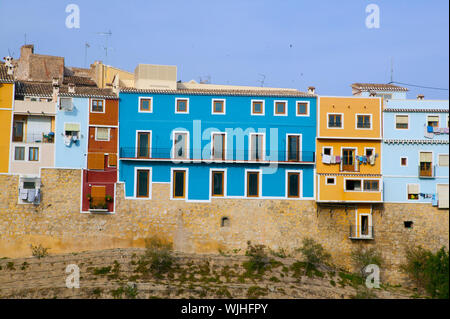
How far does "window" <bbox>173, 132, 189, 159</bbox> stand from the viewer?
45.3m

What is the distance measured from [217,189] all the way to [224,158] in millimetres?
2118

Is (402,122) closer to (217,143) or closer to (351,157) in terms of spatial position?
(351,157)

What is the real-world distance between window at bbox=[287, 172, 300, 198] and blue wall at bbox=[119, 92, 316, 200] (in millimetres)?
380

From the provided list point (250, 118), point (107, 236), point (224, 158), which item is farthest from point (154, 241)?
point (250, 118)

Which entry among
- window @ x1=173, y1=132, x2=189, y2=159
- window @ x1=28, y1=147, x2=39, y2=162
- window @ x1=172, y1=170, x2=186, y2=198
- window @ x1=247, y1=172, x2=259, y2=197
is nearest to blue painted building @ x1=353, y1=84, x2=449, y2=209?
window @ x1=247, y1=172, x2=259, y2=197

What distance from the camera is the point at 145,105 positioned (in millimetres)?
45781

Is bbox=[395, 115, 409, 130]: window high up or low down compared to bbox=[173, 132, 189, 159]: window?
up

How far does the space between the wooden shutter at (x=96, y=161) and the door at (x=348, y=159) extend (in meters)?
16.1

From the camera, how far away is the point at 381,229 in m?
45.9

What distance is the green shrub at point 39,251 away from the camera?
43.2 m

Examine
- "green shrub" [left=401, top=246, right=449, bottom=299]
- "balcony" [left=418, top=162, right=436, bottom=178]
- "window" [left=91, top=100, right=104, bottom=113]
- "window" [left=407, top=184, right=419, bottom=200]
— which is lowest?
"green shrub" [left=401, top=246, right=449, bottom=299]

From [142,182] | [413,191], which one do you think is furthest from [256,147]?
[413,191]

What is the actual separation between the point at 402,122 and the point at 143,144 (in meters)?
17.7

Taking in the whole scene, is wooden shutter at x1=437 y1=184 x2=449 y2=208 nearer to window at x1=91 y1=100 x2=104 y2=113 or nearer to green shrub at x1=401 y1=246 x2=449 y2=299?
green shrub at x1=401 y1=246 x2=449 y2=299
